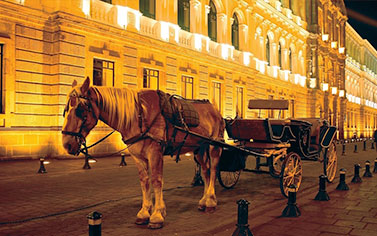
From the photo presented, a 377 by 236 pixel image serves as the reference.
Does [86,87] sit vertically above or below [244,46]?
below

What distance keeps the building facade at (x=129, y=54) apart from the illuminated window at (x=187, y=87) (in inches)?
2.9

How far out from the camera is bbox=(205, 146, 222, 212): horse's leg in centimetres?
674

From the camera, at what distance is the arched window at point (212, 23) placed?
2706 centimetres

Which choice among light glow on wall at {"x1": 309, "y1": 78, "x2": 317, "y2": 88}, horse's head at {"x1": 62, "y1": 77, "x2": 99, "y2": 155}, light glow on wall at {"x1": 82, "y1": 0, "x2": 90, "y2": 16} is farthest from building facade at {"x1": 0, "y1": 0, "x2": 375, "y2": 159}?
light glow on wall at {"x1": 309, "y1": 78, "x2": 317, "y2": 88}

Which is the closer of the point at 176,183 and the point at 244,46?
the point at 176,183

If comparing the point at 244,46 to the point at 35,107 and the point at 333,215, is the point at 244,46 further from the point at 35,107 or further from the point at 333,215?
the point at 333,215

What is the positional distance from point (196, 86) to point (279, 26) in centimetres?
1660

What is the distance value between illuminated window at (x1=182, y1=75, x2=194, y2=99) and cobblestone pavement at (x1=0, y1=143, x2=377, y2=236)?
12839mm

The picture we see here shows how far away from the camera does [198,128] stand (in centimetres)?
681

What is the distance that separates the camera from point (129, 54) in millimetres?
19500

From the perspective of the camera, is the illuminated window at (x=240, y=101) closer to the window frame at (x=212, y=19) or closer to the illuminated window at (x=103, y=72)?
the window frame at (x=212, y=19)

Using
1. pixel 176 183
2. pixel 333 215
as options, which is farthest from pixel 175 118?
pixel 176 183

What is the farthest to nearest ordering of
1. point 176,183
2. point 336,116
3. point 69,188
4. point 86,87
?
point 336,116
point 176,183
point 69,188
point 86,87

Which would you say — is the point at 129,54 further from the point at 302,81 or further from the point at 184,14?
the point at 302,81
